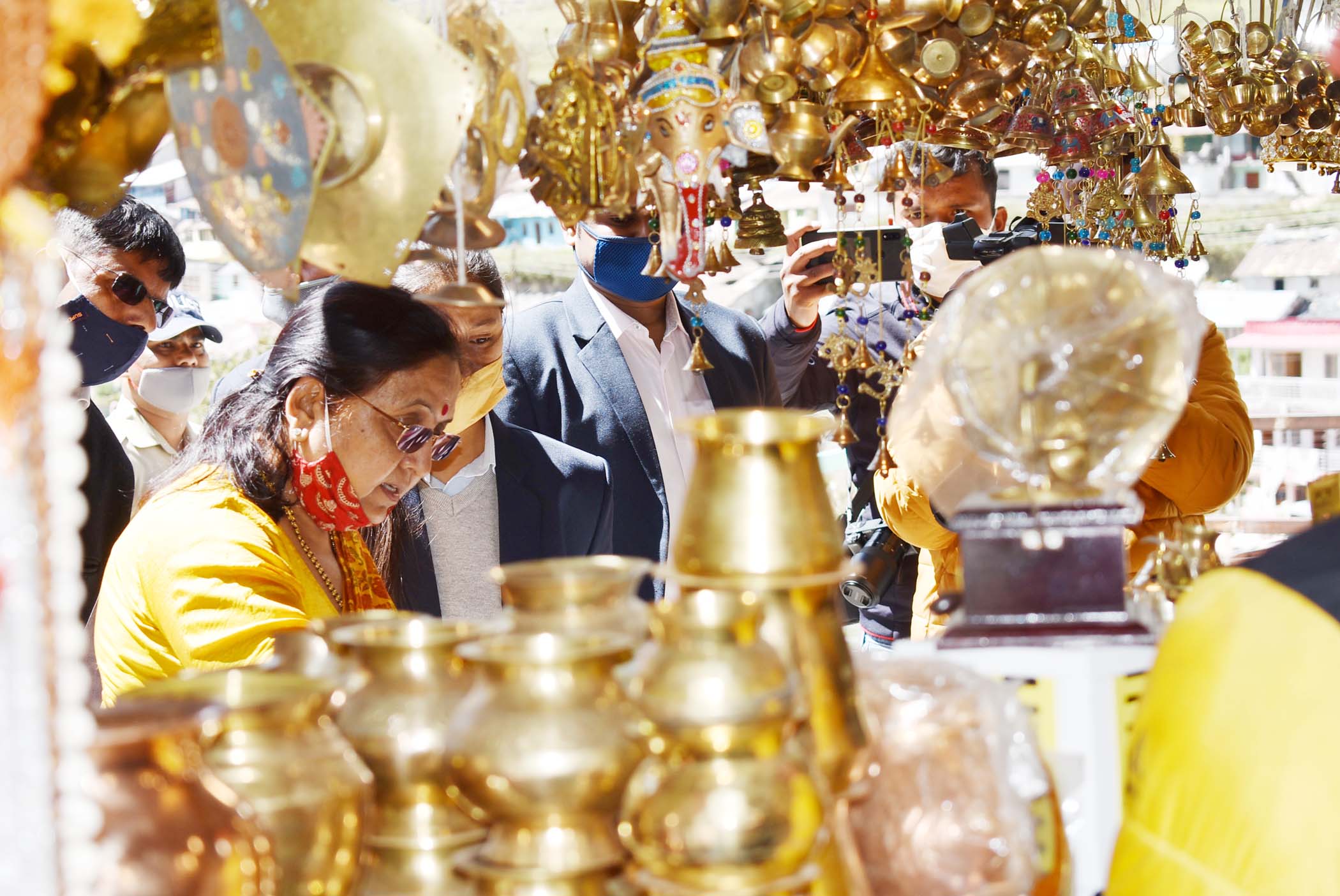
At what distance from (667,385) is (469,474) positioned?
0.57 meters

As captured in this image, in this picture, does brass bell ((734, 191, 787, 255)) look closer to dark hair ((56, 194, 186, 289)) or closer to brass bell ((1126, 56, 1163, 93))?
brass bell ((1126, 56, 1163, 93))

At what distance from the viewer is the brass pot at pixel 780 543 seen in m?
0.81

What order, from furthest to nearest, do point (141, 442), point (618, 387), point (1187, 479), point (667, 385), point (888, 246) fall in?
point (141, 442) < point (667, 385) < point (618, 387) < point (1187, 479) < point (888, 246)

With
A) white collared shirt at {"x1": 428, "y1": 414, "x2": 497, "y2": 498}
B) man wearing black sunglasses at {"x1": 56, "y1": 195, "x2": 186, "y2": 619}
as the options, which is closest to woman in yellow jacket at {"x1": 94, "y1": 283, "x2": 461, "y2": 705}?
white collared shirt at {"x1": 428, "y1": 414, "x2": 497, "y2": 498}

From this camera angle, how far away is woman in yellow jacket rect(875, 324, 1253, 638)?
2.23 m

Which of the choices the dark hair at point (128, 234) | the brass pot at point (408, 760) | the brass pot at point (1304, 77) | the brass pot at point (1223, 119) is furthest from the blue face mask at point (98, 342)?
the brass pot at point (1304, 77)

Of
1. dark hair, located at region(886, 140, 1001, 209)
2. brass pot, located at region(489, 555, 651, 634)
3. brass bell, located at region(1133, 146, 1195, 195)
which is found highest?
dark hair, located at region(886, 140, 1001, 209)

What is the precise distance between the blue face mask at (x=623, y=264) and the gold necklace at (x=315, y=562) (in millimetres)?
796

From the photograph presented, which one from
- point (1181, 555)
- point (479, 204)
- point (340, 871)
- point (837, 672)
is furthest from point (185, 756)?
point (1181, 555)

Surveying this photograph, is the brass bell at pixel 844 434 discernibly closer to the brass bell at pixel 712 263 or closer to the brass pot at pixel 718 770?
the brass bell at pixel 712 263

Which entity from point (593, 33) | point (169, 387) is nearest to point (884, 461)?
point (593, 33)

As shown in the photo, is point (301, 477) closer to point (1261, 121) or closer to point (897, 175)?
point (897, 175)

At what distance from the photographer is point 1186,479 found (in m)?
2.23

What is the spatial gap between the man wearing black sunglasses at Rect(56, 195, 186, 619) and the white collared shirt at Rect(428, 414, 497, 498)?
0.69 metres
